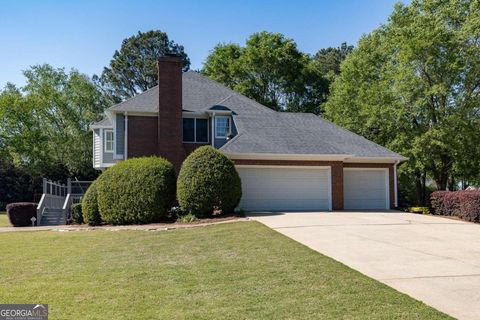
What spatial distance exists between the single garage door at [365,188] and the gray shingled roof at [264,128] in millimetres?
1098

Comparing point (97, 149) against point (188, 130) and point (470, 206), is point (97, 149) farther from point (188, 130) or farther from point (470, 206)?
point (470, 206)

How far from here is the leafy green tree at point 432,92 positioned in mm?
24672

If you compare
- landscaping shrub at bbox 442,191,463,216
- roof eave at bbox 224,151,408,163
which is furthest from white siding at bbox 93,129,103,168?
landscaping shrub at bbox 442,191,463,216

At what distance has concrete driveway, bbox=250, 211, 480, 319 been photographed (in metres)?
6.23

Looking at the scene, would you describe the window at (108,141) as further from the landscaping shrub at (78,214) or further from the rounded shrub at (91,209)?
the rounded shrub at (91,209)

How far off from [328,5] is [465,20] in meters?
12.7

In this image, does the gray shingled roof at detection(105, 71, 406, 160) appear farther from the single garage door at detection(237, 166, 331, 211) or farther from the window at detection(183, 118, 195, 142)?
the single garage door at detection(237, 166, 331, 211)

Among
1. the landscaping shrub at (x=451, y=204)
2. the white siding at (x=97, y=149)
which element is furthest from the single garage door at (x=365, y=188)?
the white siding at (x=97, y=149)

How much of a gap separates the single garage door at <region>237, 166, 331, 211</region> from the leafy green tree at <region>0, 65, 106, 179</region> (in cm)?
2608

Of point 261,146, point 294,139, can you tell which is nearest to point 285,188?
point 261,146

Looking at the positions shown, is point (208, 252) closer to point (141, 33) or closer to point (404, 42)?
point (404, 42)

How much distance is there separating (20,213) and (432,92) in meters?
23.8

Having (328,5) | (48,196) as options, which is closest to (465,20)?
(328,5)

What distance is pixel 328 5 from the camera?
58.5ft
